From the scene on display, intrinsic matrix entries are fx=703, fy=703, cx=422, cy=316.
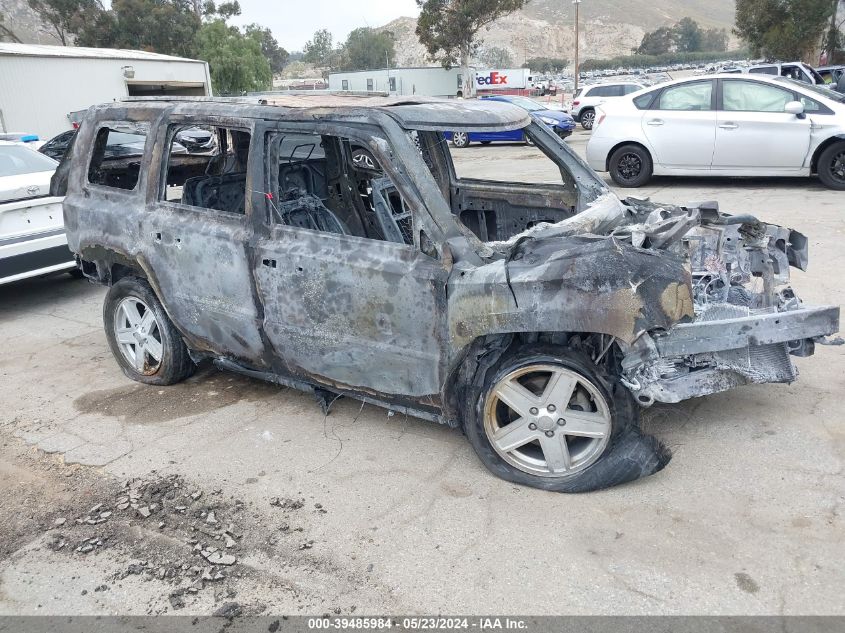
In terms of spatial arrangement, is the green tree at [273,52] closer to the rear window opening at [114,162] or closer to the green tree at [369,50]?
the green tree at [369,50]

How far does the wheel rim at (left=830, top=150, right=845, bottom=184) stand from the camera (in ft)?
31.8

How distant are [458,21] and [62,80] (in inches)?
925

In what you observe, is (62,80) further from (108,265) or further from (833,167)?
(833,167)

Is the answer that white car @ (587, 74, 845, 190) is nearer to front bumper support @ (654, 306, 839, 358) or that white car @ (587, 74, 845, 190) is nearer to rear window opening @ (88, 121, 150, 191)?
front bumper support @ (654, 306, 839, 358)

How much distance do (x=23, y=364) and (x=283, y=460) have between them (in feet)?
9.31

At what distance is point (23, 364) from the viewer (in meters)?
5.39

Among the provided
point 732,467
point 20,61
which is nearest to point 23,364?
point 732,467

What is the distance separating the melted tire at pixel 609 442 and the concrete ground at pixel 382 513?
0.23ft

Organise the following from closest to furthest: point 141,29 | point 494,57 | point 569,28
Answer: point 141,29 → point 494,57 → point 569,28

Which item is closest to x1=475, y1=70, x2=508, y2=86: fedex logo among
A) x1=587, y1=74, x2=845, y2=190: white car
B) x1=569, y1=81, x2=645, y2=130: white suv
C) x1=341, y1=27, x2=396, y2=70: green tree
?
x1=569, y1=81, x2=645, y2=130: white suv

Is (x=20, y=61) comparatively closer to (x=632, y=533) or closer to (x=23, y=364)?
(x=23, y=364)

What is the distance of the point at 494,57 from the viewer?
406 ft

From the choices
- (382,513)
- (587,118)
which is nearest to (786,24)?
(587,118)

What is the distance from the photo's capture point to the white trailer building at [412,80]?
145ft
